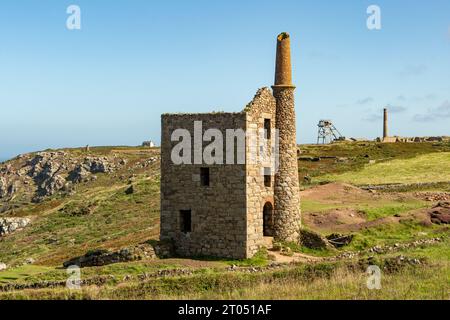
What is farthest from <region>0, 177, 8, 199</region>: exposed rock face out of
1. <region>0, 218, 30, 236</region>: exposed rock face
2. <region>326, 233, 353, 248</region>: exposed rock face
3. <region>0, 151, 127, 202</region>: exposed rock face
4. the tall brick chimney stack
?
the tall brick chimney stack

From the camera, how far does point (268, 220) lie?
1175 inches

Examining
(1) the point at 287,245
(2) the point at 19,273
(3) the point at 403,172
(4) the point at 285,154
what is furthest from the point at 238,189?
(3) the point at 403,172

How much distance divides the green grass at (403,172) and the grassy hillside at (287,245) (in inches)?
4.4

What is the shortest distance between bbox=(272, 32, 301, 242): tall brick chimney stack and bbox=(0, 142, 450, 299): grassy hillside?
1.44m

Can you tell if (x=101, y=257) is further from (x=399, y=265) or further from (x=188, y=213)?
(x=399, y=265)

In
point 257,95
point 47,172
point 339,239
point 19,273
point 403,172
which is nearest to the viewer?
point 19,273

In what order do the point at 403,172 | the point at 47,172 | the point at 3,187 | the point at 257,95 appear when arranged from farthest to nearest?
1. the point at 47,172
2. the point at 3,187
3. the point at 403,172
4. the point at 257,95

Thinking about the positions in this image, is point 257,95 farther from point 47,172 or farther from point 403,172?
point 47,172

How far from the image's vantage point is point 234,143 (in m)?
27.3

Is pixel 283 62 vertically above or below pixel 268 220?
above

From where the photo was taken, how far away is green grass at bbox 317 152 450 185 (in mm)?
58781

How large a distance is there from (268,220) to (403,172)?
39.9 m

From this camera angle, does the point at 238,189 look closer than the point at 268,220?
Yes

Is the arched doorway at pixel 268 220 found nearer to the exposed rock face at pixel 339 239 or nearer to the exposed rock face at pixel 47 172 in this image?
the exposed rock face at pixel 339 239
